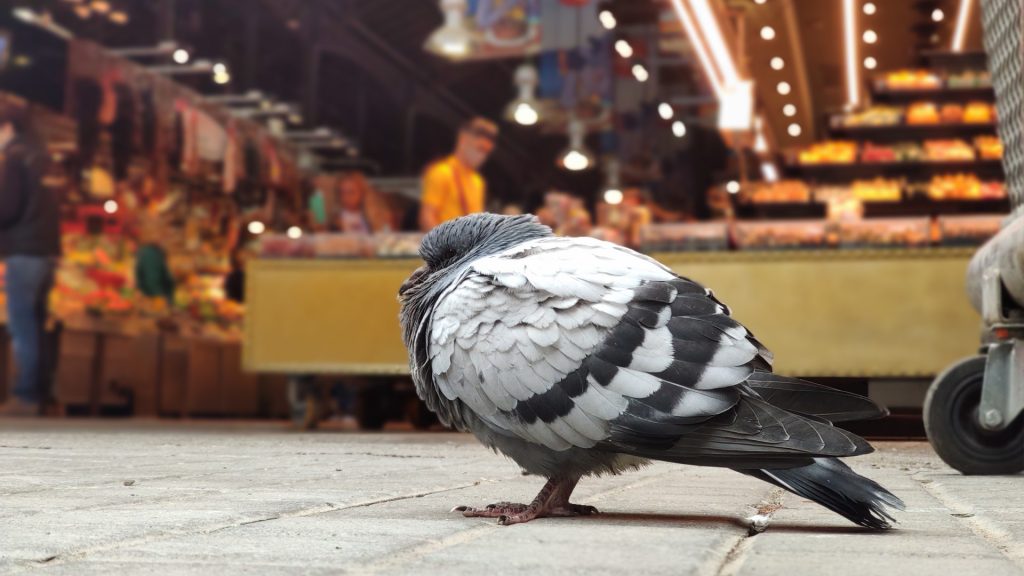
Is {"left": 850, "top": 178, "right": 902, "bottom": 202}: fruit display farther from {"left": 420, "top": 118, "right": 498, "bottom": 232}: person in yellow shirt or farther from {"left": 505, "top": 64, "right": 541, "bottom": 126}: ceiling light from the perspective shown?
{"left": 420, "top": 118, "right": 498, "bottom": 232}: person in yellow shirt

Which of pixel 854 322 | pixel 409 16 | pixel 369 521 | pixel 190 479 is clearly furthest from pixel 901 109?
pixel 369 521

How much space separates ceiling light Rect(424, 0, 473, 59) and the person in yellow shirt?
1113 millimetres

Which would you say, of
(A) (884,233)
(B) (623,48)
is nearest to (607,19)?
(B) (623,48)

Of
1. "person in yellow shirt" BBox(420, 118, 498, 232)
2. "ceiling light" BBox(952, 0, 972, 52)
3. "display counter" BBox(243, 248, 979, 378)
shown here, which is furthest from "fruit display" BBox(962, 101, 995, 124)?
"display counter" BBox(243, 248, 979, 378)

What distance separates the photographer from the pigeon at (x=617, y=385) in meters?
2.29

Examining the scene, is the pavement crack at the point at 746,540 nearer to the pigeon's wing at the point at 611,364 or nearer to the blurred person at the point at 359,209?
the pigeon's wing at the point at 611,364

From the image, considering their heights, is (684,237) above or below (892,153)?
below

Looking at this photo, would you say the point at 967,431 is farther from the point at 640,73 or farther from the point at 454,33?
the point at 640,73

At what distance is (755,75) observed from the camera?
17.4m

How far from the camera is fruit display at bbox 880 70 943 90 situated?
41.0 ft

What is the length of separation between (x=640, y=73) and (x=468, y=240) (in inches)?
467

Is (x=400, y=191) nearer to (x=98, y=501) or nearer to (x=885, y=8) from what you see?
(x=885, y=8)

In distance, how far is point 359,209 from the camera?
11.2 metres

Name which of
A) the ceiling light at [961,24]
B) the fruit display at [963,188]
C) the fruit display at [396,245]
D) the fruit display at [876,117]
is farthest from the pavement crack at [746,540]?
the ceiling light at [961,24]
